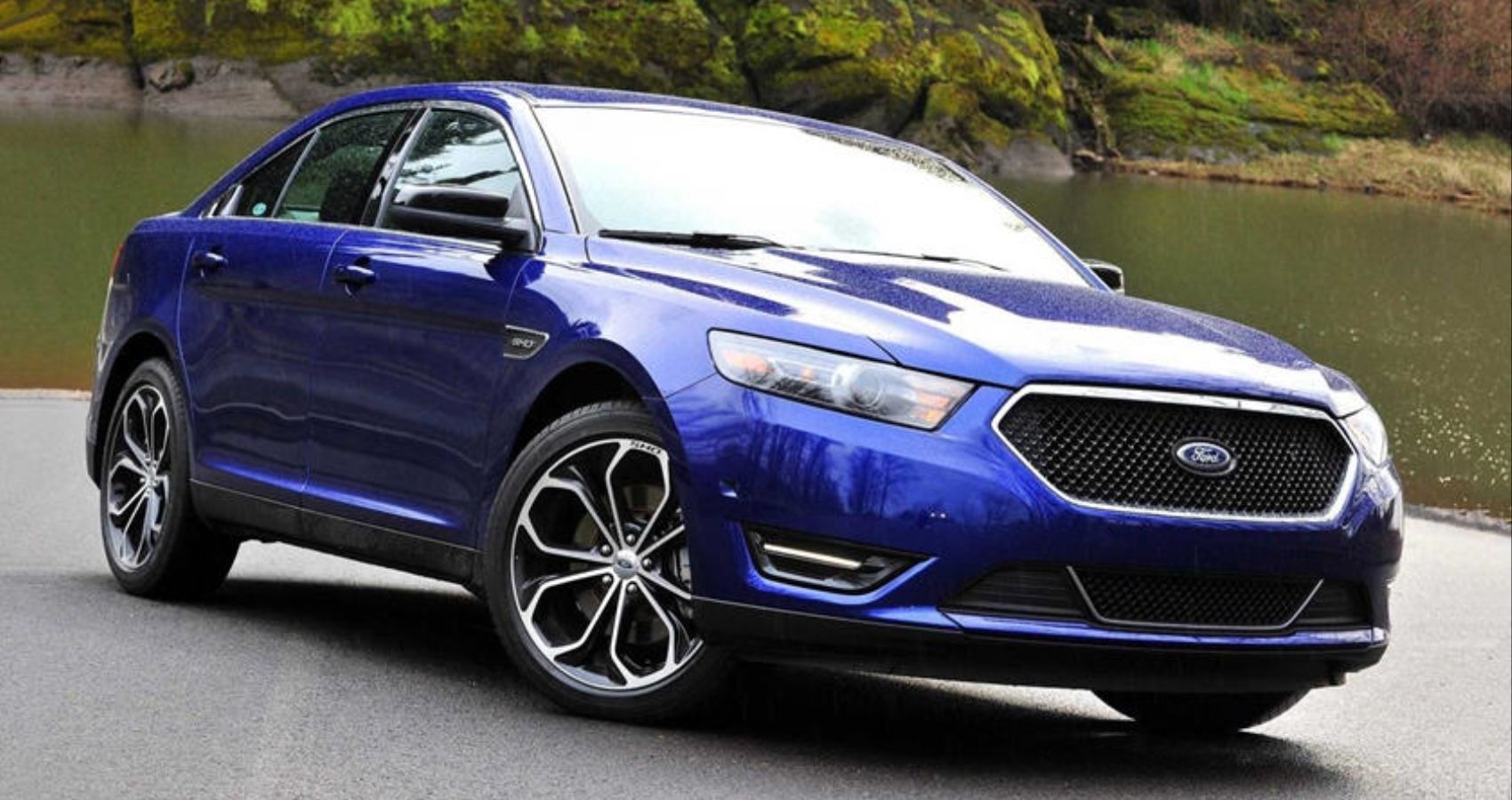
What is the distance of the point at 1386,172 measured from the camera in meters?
71.6

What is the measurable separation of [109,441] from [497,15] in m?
48.6

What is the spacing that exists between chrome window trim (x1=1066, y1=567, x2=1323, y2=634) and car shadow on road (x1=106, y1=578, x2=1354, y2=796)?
423 mm

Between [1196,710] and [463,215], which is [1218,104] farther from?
[463,215]

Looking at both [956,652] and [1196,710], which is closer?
[956,652]

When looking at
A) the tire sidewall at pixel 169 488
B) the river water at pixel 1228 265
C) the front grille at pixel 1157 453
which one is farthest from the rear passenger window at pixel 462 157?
the river water at pixel 1228 265

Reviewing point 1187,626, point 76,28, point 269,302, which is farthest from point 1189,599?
point 76,28

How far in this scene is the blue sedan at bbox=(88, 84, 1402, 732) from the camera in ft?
17.8

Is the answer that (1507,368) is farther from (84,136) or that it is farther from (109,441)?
(109,441)

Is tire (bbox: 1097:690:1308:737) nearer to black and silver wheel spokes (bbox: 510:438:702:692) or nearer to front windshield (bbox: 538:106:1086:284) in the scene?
front windshield (bbox: 538:106:1086:284)

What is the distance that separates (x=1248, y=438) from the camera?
566cm

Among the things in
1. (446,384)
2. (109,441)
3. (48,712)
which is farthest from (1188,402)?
(109,441)

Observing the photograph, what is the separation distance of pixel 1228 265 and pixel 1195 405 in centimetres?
4100

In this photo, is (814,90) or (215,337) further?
(814,90)

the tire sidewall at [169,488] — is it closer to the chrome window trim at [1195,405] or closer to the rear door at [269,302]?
the rear door at [269,302]
